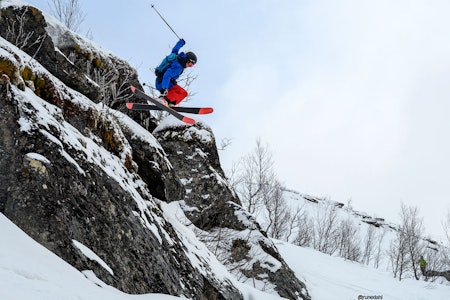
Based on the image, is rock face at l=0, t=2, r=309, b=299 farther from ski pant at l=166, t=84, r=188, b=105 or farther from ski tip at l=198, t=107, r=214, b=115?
ski tip at l=198, t=107, r=214, b=115

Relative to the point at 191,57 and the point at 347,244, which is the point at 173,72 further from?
the point at 347,244

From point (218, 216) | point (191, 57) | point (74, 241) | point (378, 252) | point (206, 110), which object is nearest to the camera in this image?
point (74, 241)

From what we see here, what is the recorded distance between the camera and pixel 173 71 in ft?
31.2

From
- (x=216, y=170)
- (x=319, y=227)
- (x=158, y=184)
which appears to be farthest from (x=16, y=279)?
(x=319, y=227)

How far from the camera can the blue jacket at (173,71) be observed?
30.4 feet

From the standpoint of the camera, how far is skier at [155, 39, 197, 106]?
30.3ft

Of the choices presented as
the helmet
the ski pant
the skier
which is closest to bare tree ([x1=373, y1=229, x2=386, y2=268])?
the ski pant

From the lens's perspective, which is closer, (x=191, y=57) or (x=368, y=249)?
(x=191, y=57)

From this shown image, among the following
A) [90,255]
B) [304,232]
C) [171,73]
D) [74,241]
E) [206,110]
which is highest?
[171,73]

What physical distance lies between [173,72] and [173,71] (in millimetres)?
31

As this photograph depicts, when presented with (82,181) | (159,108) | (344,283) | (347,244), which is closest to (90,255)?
(82,181)

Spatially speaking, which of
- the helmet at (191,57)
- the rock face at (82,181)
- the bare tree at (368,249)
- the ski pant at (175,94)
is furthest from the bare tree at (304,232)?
the rock face at (82,181)

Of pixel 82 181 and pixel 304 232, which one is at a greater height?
pixel 304 232

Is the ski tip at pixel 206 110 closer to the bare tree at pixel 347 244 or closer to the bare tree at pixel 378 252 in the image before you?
the bare tree at pixel 347 244
